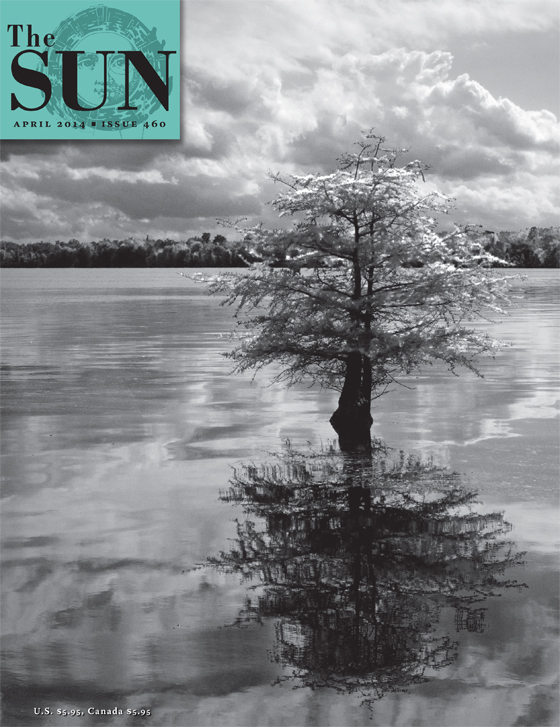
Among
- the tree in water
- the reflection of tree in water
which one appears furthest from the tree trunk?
the reflection of tree in water

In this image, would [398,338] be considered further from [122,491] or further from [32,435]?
[32,435]

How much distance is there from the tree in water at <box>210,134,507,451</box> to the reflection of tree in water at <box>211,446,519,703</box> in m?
4.09

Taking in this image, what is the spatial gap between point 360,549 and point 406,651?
15.1 ft

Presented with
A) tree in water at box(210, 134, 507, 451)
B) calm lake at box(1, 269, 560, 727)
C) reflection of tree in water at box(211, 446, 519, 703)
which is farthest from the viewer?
tree in water at box(210, 134, 507, 451)

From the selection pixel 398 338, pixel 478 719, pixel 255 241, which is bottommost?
pixel 478 719

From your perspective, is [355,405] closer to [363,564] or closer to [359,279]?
[359,279]

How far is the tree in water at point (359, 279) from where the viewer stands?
26.0 m

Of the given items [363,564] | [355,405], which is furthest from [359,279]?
[363,564]

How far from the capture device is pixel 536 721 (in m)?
11.4

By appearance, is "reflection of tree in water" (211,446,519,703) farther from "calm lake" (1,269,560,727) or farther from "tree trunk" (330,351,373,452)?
"tree trunk" (330,351,373,452)

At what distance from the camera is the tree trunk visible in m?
28.2

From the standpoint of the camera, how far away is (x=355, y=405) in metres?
29.0

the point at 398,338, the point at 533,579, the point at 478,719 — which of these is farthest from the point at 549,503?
the point at 478,719

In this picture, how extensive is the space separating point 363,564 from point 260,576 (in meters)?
1.86
